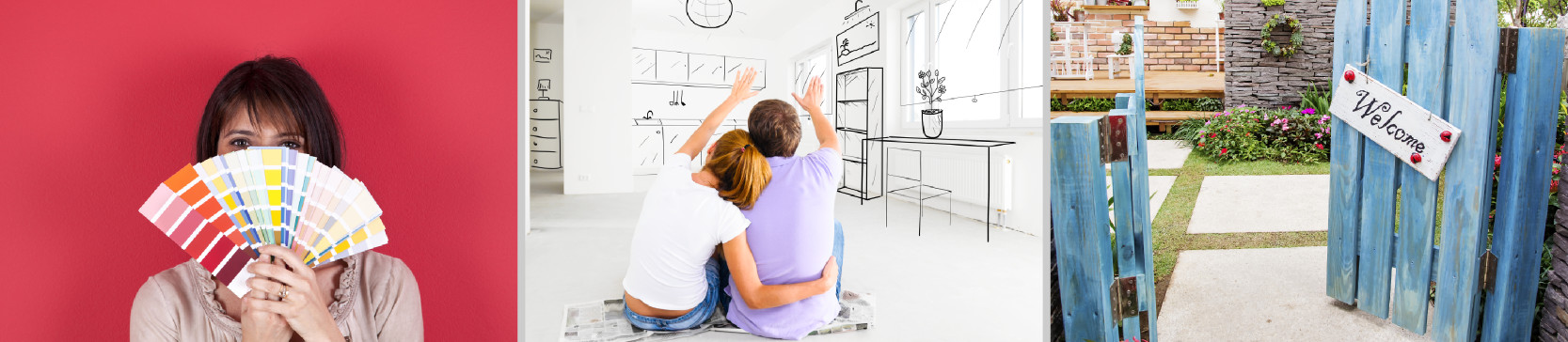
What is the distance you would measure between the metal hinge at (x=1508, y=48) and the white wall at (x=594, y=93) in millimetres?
2399

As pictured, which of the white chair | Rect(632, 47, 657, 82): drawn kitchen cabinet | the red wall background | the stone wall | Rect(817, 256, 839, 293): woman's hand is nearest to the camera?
the red wall background

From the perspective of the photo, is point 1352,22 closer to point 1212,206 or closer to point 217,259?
point 1212,206

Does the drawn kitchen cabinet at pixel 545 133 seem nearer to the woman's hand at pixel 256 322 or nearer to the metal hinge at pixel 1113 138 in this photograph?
the woman's hand at pixel 256 322

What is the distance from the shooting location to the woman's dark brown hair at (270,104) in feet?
2.70

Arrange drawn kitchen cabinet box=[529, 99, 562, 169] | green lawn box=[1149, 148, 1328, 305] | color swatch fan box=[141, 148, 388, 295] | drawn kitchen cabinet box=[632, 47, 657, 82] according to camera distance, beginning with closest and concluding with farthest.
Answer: color swatch fan box=[141, 148, 388, 295], drawn kitchen cabinet box=[529, 99, 562, 169], drawn kitchen cabinet box=[632, 47, 657, 82], green lawn box=[1149, 148, 1328, 305]

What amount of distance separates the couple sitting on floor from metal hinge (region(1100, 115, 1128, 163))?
639mm

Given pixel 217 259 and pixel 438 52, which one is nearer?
pixel 217 259

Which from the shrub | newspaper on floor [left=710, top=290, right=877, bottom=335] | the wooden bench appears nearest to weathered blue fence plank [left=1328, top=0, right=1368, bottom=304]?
newspaper on floor [left=710, top=290, right=877, bottom=335]

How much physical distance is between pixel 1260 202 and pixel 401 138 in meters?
4.61

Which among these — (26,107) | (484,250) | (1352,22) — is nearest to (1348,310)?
(1352,22)

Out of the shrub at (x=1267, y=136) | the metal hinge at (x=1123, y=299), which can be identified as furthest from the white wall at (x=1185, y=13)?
the metal hinge at (x=1123, y=299)

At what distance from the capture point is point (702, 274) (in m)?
1.52

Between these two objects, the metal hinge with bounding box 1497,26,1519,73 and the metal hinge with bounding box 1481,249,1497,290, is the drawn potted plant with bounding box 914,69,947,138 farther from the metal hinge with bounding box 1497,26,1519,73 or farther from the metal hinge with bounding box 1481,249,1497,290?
the metal hinge with bounding box 1481,249,1497,290

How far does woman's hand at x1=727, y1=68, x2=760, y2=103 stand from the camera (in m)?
1.44
